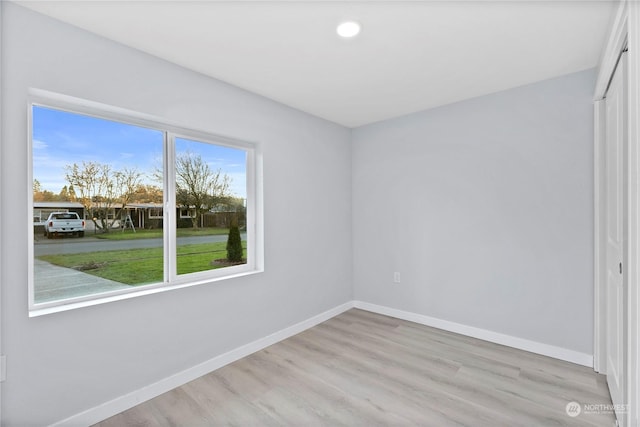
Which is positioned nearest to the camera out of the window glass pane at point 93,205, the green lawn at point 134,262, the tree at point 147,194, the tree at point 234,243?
the window glass pane at point 93,205

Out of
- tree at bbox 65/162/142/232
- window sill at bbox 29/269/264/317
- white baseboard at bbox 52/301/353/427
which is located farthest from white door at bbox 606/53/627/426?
tree at bbox 65/162/142/232

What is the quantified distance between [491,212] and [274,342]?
2549 millimetres

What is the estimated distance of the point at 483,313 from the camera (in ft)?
10.0

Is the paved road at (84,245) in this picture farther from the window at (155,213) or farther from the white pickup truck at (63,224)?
the window at (155,213)

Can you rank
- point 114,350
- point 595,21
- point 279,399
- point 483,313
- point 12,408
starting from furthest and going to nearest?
point 483,313, point 279,399, point 114,350, point 595,21, point 12,408

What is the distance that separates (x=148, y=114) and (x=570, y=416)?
11.5ft

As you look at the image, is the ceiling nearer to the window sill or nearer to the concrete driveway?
the concrete driveway

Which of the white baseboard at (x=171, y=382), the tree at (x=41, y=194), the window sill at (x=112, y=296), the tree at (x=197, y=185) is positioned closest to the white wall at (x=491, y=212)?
the white baseboard at (x=171, y=382)

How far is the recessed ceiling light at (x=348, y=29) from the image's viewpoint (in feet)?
6.18

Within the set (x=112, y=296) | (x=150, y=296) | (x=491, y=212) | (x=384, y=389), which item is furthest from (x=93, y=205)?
(x=491, y=212)

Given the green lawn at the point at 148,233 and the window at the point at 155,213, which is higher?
the window at the point at 155,213

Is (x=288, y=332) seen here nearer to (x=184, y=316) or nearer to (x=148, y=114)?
(x=184, y=316)

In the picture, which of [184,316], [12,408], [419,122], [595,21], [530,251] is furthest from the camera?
[419,122]

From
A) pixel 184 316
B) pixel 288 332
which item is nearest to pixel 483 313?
pixel 288 332
